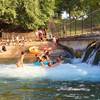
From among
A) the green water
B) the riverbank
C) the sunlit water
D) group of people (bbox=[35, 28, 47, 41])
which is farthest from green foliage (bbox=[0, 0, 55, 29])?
the green water

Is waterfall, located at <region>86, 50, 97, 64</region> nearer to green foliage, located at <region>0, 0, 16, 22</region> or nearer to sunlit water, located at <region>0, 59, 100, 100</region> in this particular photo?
sunlit water, located at <region>0, 59, 100, 100</region>

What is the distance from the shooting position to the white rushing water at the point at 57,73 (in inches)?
1260

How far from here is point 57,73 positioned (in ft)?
112

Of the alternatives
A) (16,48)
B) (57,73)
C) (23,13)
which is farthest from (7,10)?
(57,73)

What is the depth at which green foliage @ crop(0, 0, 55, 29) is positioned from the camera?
65.1 meters

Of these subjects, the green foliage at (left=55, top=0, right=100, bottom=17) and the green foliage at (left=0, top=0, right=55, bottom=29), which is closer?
the green foliage at (left=0, top=0, right=55, bottom=29)

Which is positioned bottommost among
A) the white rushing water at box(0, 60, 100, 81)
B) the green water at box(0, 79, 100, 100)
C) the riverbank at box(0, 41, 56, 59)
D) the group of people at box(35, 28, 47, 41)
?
the riverbank at box(0, 41, 56, 59)

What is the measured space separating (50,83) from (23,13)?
3780 cm

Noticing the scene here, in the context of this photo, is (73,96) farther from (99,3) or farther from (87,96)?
(99,3)

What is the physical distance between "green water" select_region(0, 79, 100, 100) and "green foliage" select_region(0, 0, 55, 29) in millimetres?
34638

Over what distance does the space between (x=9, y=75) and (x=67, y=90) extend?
304 inches

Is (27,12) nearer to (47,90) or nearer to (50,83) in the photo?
(50,83)

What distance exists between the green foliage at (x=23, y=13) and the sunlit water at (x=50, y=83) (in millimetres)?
27867

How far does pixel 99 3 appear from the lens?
8006 cm
